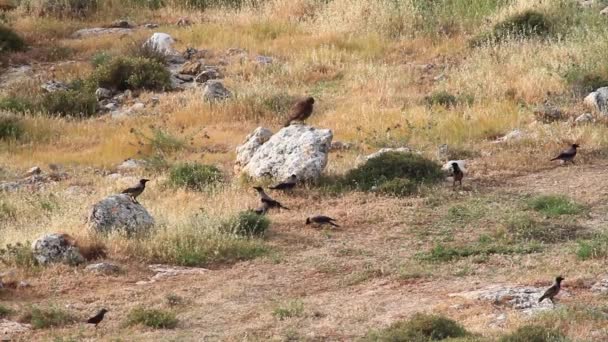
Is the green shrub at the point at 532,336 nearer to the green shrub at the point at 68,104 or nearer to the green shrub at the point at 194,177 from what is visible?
the green shrub at the point at 194,177

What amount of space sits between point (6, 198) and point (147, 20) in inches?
567

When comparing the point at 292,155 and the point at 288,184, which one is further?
the point at 292,155

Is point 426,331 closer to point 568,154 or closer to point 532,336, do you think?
point 532,336

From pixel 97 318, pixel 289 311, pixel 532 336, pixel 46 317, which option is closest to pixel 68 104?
pixel 46 317

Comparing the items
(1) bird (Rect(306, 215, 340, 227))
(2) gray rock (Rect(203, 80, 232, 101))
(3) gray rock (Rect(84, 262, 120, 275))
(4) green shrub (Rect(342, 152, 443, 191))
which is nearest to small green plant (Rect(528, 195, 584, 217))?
(4) green shrub (Rect(342, 152, 443, 191))

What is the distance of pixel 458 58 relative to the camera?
22500 mm

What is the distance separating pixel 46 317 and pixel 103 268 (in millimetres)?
1575

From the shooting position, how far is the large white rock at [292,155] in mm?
15078

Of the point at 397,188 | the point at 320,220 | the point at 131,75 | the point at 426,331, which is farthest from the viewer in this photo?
the point at 131,75

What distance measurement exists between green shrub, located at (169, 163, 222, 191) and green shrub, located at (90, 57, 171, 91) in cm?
677

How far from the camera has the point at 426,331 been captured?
898 centimetres

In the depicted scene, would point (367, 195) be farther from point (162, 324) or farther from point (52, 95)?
point (52, 95)

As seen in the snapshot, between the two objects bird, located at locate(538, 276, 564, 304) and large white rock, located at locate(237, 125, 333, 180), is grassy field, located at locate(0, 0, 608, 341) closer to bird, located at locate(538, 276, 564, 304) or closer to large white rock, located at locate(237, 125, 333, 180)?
bird, located at locate(538, 276, 564, 304)

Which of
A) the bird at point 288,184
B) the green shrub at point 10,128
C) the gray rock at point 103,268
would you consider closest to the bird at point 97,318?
the gray rock at point 103,268
